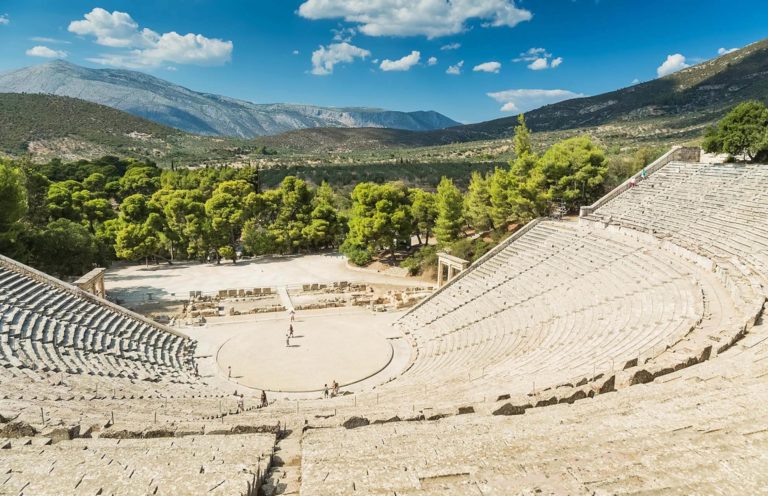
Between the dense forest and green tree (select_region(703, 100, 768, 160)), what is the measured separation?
685 cm

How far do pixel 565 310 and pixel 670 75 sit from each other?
15594 centimetres

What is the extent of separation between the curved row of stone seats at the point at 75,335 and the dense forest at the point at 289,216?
9.99 meters

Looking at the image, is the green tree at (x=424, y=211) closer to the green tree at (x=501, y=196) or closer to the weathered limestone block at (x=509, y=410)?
the green tree at (x=501, y=196)

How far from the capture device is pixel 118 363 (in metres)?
17.4

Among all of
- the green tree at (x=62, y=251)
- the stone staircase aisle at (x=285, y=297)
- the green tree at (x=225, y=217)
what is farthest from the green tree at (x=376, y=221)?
the green tree at (x=62, y=251)

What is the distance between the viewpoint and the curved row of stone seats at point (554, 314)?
1316 centimetres

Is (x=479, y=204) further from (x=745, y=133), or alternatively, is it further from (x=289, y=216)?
(x=745, y=133)

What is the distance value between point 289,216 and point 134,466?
1462 inches

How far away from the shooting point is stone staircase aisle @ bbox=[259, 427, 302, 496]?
6336 millimetres

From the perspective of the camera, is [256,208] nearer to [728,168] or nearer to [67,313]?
[67,313]

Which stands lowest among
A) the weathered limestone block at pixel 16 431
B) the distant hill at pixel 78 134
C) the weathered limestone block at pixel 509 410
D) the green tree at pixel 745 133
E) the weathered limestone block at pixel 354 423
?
the weathered limestone block at pixel 354 423

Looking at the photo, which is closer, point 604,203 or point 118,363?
point 118,363

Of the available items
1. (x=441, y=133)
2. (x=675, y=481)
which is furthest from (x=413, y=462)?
(x=441, y=133)

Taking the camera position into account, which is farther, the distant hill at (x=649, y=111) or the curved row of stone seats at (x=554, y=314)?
the distant hill at (x=649, y=111)
